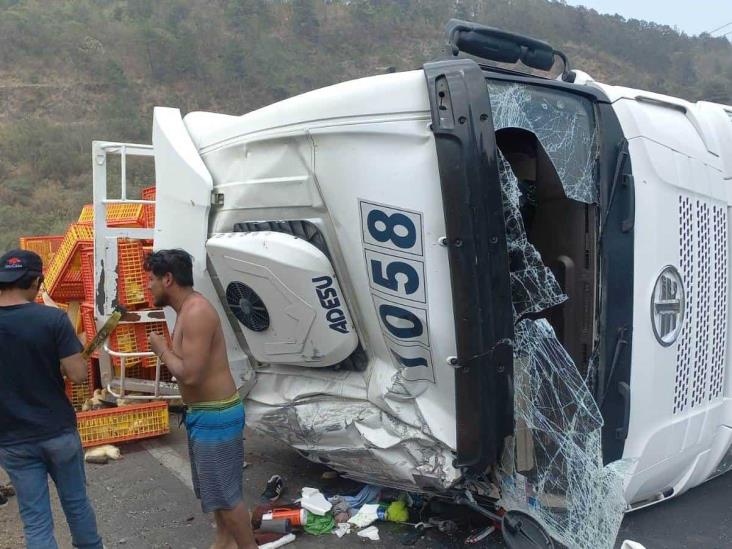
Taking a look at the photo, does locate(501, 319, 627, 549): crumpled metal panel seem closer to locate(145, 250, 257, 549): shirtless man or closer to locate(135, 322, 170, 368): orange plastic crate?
locate(145, 250, 257, 549): shirtless man

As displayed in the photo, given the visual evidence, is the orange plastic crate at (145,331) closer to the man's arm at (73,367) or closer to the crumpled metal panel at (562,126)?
the man's arm at (73,367)

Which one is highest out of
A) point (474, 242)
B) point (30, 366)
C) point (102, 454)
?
point (474, 242)

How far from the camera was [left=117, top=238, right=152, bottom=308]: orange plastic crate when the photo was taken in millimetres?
4559

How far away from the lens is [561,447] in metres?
2.65

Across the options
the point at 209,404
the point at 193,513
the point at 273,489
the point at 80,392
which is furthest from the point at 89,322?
the point at 209,404

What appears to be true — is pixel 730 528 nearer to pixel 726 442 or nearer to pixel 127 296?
pixel 726 442

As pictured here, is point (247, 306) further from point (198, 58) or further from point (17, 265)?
point (198, 58)

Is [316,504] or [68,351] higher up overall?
[68,351]

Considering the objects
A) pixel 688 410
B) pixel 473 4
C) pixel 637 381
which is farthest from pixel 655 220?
pixel 473 4

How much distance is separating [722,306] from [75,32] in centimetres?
3330

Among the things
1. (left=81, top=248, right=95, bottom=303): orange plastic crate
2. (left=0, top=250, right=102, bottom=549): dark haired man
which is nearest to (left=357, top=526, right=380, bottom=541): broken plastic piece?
(left=0, top=250, right=102, bottom=549): dark haired man

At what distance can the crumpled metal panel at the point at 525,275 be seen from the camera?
2598 mm

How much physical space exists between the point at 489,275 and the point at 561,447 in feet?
2.63

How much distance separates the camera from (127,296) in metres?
4.59
